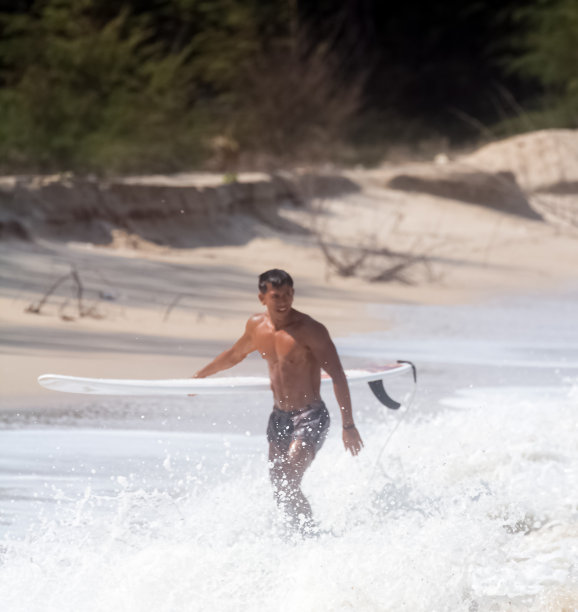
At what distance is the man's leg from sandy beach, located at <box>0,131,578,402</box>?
2.37m

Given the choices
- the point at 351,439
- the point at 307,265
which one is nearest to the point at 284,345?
the point at 351,439

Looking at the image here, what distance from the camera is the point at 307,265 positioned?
48.8 feet

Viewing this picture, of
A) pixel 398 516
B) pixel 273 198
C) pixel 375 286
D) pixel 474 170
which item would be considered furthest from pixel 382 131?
pixel 398 516

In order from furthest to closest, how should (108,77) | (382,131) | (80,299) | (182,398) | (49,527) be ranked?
(382,131), (108,77), (80,299), (182,398), (49,527)

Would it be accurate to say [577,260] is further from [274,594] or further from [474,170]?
[274,594]

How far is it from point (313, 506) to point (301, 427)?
805 mm

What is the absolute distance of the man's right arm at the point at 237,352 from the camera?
15.7ft

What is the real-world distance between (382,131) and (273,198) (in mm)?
13983

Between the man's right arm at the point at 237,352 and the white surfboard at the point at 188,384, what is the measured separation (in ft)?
0.66

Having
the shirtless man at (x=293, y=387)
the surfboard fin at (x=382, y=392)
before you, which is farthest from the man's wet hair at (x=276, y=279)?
the surfboard fin at (x=382, y=392)

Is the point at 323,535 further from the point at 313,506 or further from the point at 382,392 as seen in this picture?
the point at 382,392

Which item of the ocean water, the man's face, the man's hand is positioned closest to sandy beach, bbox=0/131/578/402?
the ocean water

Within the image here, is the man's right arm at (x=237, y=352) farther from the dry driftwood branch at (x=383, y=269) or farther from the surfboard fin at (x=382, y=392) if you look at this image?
the dry driftwood branch at (x=383, y=269)

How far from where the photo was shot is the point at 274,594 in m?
4.20
